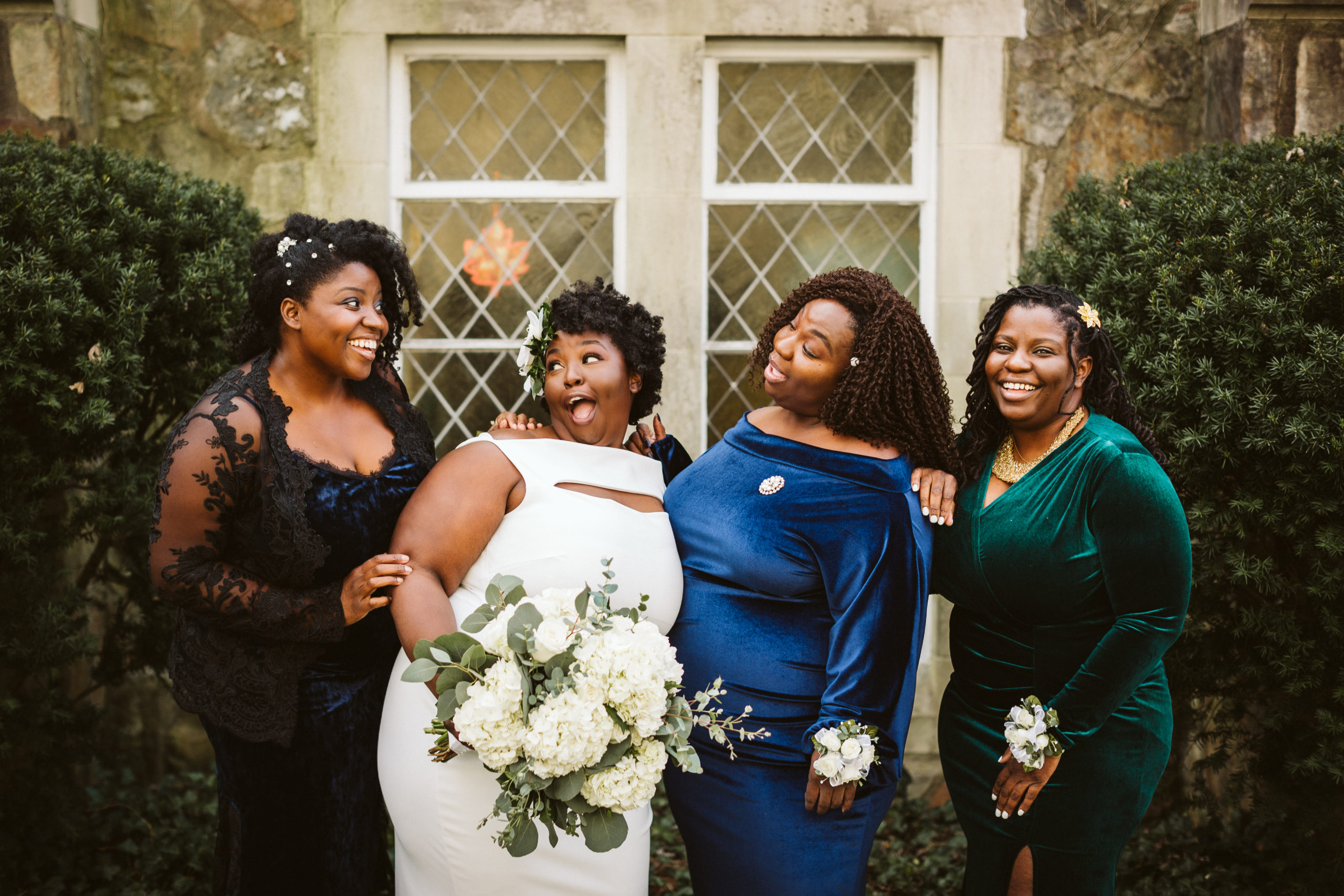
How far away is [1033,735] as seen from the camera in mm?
2389

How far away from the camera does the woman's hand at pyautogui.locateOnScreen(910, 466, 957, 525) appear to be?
2.47m

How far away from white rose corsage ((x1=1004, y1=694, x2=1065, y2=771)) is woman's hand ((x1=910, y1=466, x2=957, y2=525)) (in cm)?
51

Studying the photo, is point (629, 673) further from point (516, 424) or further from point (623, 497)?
point (516, 424)

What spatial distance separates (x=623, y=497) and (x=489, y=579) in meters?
0.44

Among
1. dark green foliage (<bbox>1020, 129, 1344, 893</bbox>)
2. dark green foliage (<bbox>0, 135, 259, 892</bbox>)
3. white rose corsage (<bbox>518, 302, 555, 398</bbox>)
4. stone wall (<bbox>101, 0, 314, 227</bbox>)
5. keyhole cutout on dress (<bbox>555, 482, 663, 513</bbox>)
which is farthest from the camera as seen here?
stone wall (<bbox>101, 0, 314, 227</bbox>)

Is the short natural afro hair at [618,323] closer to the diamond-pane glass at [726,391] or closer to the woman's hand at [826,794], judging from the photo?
the woman's hand at [826,794]

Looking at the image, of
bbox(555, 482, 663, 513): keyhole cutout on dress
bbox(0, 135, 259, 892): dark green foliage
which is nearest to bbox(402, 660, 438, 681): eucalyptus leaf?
bbox(555, 482, 663, 513): keyhole cutout on dress

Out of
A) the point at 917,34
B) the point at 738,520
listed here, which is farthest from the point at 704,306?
the point at 738,520

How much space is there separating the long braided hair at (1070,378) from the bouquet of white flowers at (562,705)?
1.08 meters

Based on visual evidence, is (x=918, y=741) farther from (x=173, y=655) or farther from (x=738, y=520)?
(x=173, y=655)

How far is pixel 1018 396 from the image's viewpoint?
8.02 feet

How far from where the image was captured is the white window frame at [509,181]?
4715 mm

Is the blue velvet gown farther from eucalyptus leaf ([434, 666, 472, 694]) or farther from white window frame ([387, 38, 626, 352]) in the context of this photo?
white window frame ([387, 38, 626, 352])

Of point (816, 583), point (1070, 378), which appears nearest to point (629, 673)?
point (816, 583)
